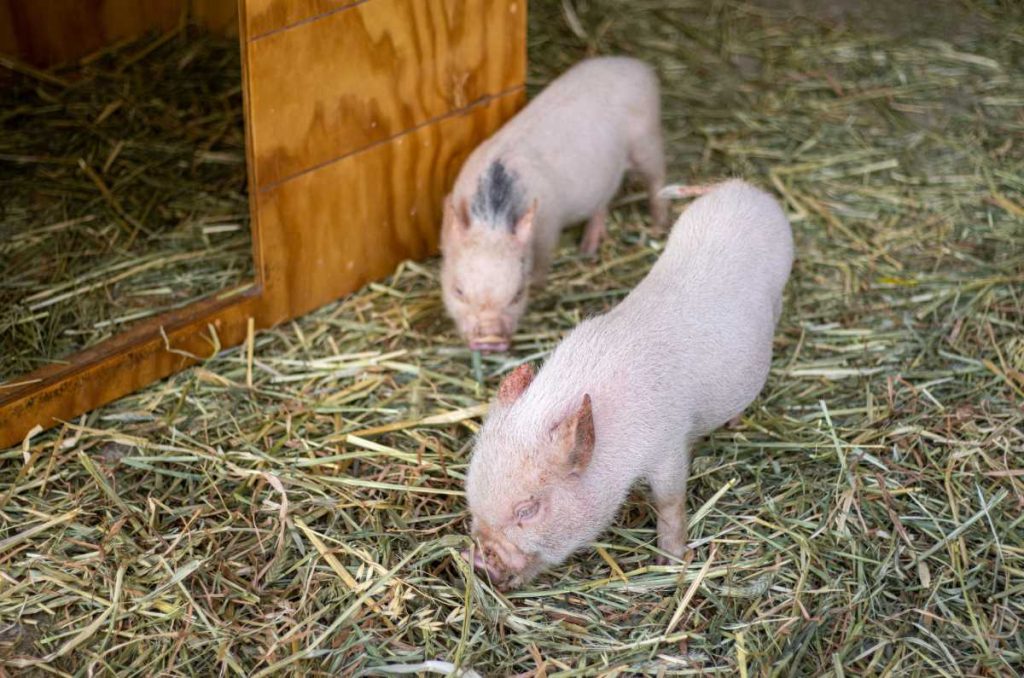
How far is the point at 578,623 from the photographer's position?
334 centimetres

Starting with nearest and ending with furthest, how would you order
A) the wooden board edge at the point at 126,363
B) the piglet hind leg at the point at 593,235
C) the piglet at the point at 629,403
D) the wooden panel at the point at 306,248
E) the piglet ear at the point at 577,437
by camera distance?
the piglet ear at the point at 577,437 → the piglet at the point at 629,403 → the wooden board edge at the point at 126,363 → the wooden panel at the point at 306,248 → the piglet hind leg at the point at 593,235

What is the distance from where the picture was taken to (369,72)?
438 cm

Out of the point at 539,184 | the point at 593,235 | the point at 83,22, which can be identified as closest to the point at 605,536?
the point at 539,184

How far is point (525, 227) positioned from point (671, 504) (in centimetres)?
141

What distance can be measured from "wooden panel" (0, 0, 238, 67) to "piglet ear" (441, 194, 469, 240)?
1.69m

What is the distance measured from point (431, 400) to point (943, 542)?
5.63ft

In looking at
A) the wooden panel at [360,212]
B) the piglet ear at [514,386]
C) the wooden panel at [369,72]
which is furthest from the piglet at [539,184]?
the piglet ear at [514,386]

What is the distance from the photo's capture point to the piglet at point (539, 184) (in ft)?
14.6

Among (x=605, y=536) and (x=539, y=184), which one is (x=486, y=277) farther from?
(x=605, y=536)

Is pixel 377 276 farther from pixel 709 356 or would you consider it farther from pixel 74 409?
pixel 709 356

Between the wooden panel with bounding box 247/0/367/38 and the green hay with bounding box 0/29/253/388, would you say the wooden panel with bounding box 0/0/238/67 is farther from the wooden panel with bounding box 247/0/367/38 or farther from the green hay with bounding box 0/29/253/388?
the wooden panel with bounding box 247/0/367/38

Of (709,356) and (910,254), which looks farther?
(910,254)

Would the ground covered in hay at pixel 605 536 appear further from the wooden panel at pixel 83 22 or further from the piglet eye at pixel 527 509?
the wooden panel at pixel 83 22

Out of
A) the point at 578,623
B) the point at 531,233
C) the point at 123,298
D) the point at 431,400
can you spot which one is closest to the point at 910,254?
the point at 531,233
